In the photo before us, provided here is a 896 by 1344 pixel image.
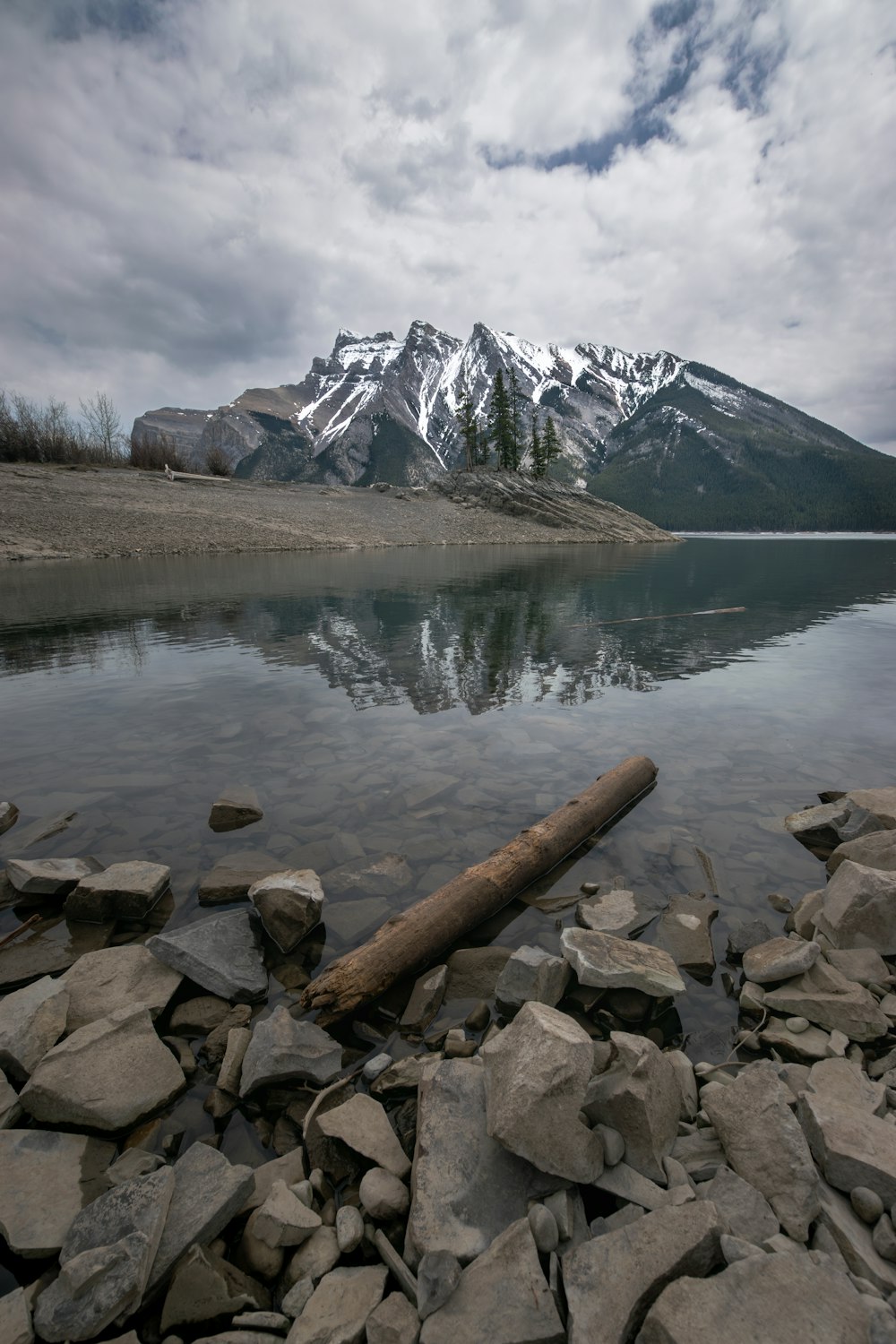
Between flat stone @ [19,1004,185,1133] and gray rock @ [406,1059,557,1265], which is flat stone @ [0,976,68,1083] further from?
gray rock @ [406,1059,557,1265]

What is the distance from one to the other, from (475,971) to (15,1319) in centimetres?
375

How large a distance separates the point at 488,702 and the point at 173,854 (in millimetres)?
8131

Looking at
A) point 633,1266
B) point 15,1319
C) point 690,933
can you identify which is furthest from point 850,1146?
point 15,1319

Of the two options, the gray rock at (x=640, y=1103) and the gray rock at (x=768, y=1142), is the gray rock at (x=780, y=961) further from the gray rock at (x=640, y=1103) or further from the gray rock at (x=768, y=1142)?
the gray rock at (x=640, y=1103)

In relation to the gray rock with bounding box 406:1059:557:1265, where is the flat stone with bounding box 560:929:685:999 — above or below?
above

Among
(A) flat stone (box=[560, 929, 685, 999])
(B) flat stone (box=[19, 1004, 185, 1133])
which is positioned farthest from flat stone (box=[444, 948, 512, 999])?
(B) flat stone (box=[19, 1004, 185, 1133])

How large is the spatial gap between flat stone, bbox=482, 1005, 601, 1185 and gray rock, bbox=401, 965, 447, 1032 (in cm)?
137

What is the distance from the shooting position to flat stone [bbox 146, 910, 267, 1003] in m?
5.23

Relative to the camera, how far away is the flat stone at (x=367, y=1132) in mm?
3629

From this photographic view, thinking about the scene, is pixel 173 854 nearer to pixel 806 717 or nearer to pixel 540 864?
pixel 540 864

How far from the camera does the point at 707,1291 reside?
259 centimetres

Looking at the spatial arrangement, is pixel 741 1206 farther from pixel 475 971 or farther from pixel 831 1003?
pixel 475 971

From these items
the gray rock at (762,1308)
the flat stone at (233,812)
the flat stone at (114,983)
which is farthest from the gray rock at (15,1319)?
the flat stone at (233,812)

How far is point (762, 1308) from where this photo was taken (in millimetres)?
2496
